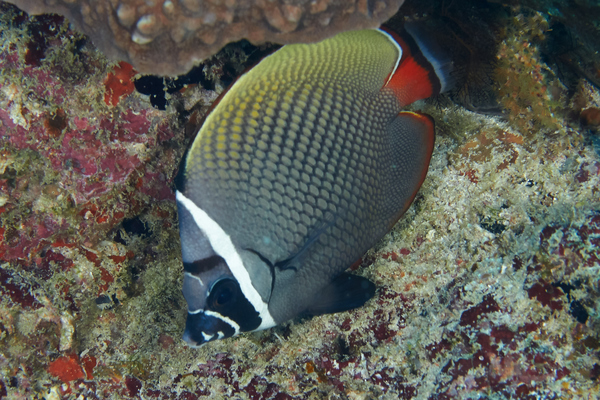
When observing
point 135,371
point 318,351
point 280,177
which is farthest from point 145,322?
point 280,177

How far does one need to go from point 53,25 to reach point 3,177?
3.41 ft

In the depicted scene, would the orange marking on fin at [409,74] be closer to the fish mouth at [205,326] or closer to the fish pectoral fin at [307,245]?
the fish pectoral fin at [307,245]

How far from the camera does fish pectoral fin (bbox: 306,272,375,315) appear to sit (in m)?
2.21

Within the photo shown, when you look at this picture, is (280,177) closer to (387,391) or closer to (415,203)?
(415,203)

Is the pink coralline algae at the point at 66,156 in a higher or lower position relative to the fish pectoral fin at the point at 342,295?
higher

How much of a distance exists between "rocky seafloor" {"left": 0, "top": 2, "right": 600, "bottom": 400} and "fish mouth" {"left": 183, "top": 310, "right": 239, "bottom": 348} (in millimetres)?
802

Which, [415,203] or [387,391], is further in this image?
[415,203]

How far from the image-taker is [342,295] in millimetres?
2252

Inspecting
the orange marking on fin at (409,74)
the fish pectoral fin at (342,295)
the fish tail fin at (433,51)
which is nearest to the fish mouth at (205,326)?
the fish pectoral fin at (342,295)

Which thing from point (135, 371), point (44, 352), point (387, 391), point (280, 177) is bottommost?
point (387, 391)

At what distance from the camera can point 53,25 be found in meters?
2.11

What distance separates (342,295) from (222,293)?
32.6 inches

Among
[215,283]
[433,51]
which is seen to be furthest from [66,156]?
[433,51]

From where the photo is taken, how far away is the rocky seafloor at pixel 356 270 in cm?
214
